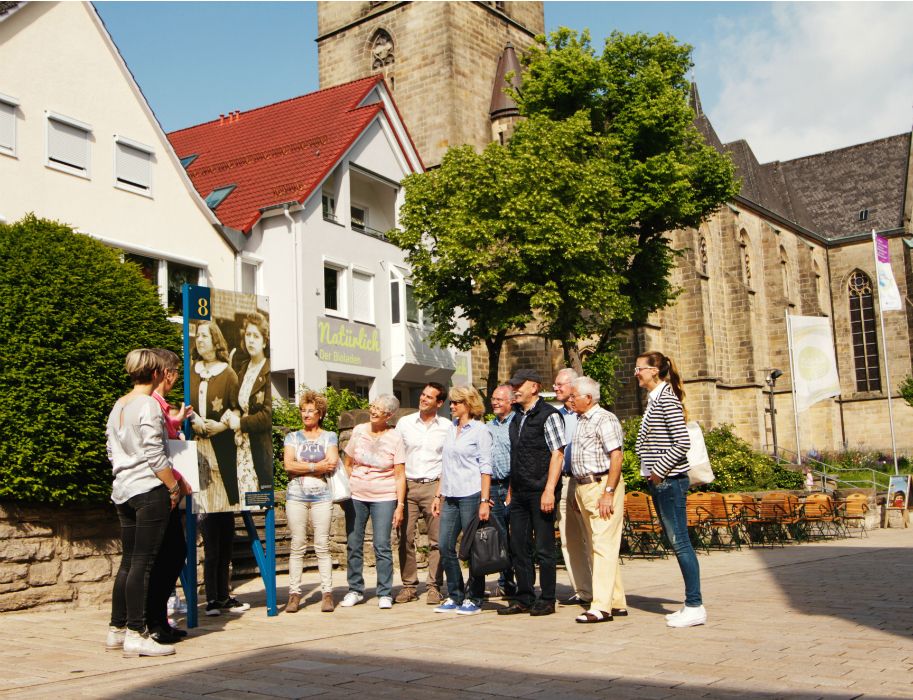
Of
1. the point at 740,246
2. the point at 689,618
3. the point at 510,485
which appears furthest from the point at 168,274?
the point at 740,246

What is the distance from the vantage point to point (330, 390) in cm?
2200

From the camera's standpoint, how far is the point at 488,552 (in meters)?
8.11

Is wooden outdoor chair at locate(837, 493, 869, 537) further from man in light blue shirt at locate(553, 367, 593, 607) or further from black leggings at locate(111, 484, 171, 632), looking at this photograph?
black leggings at locate(111, 484, 171, 632)

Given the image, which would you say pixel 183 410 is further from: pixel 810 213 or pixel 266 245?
pixel 810 213

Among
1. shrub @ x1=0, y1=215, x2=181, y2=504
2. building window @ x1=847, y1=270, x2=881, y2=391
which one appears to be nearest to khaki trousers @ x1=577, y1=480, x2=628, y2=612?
shrub @ x1=0, y1=215, x2=181, y2=504

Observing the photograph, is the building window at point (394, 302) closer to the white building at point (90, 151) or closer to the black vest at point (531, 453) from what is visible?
the white building at point (90, 151)

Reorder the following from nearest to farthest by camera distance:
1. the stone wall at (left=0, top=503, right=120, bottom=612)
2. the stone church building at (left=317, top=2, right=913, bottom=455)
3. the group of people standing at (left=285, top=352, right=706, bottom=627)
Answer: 1. the group of people standing at (left=285, top=352, right=706, bottom=627)
2. the stone wall at (left=0, top=503, right=120, bottom=612)
3. the stone church building at (left=317, top=2, right=913, bottom=455)

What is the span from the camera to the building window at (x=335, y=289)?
25.4 metres

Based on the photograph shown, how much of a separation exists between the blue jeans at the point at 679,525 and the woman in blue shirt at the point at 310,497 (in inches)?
111

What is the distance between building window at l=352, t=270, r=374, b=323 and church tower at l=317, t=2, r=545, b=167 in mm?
12824

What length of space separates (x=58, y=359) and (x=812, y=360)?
85.0 ft

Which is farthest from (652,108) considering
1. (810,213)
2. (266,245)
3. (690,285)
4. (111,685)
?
(810,213)

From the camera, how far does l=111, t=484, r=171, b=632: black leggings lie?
249 inches

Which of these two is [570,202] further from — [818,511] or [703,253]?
[703,253]
